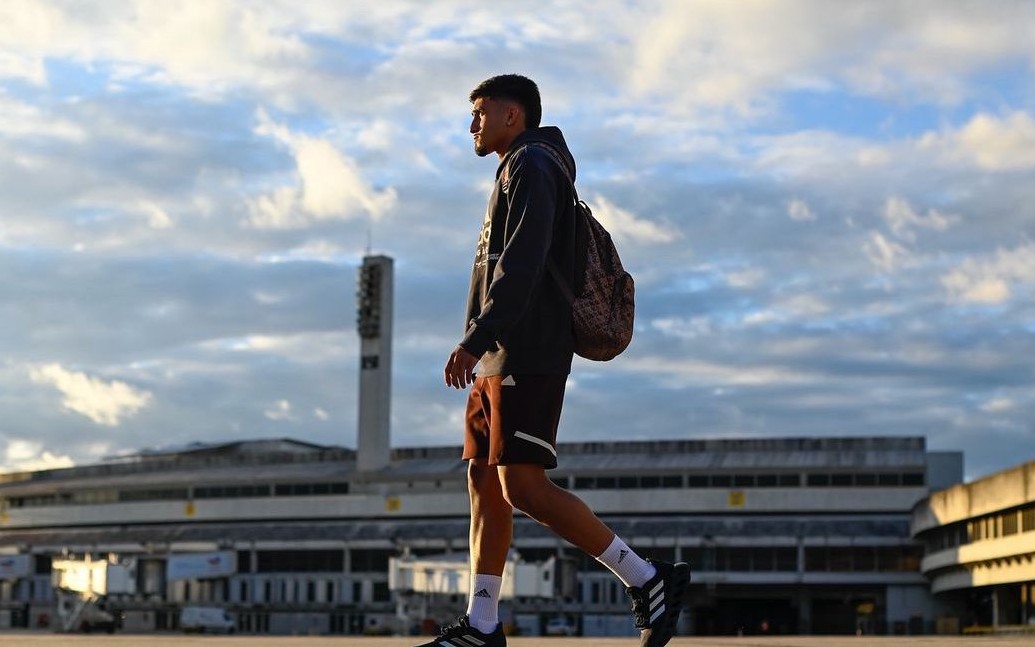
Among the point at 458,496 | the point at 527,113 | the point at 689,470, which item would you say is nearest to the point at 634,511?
the point at 689,470

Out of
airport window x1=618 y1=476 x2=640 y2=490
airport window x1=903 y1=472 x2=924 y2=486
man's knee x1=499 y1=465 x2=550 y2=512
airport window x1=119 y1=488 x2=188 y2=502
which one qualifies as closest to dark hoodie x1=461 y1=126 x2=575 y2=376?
man's knee x1=499 y1=465 x2=550 y2=512

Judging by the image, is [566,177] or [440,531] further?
[440,531]

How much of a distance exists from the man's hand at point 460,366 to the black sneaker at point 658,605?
4.35ft

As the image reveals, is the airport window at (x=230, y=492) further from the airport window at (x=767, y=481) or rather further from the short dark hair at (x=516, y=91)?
the short dark hair at (x=516, y=91)

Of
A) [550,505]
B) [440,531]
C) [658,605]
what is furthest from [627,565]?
[440,531]

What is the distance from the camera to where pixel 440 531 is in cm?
10094

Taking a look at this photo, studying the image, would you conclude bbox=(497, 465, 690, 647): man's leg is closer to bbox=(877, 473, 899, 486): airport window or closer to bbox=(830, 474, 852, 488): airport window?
bbox=(877, 473, 899, 486): airport window

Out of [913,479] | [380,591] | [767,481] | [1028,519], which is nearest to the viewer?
[1028,519]

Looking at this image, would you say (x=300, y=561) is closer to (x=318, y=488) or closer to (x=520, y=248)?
(x=318, y=488)

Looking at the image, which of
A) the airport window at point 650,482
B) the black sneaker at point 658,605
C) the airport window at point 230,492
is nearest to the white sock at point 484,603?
the black sneaker at point 658,605

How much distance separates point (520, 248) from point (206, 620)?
90.1 metres

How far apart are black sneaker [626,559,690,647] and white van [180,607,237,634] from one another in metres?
87.2

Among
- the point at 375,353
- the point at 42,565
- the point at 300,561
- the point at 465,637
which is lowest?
the point at 42,565

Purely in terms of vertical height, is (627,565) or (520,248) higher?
(520,248)
